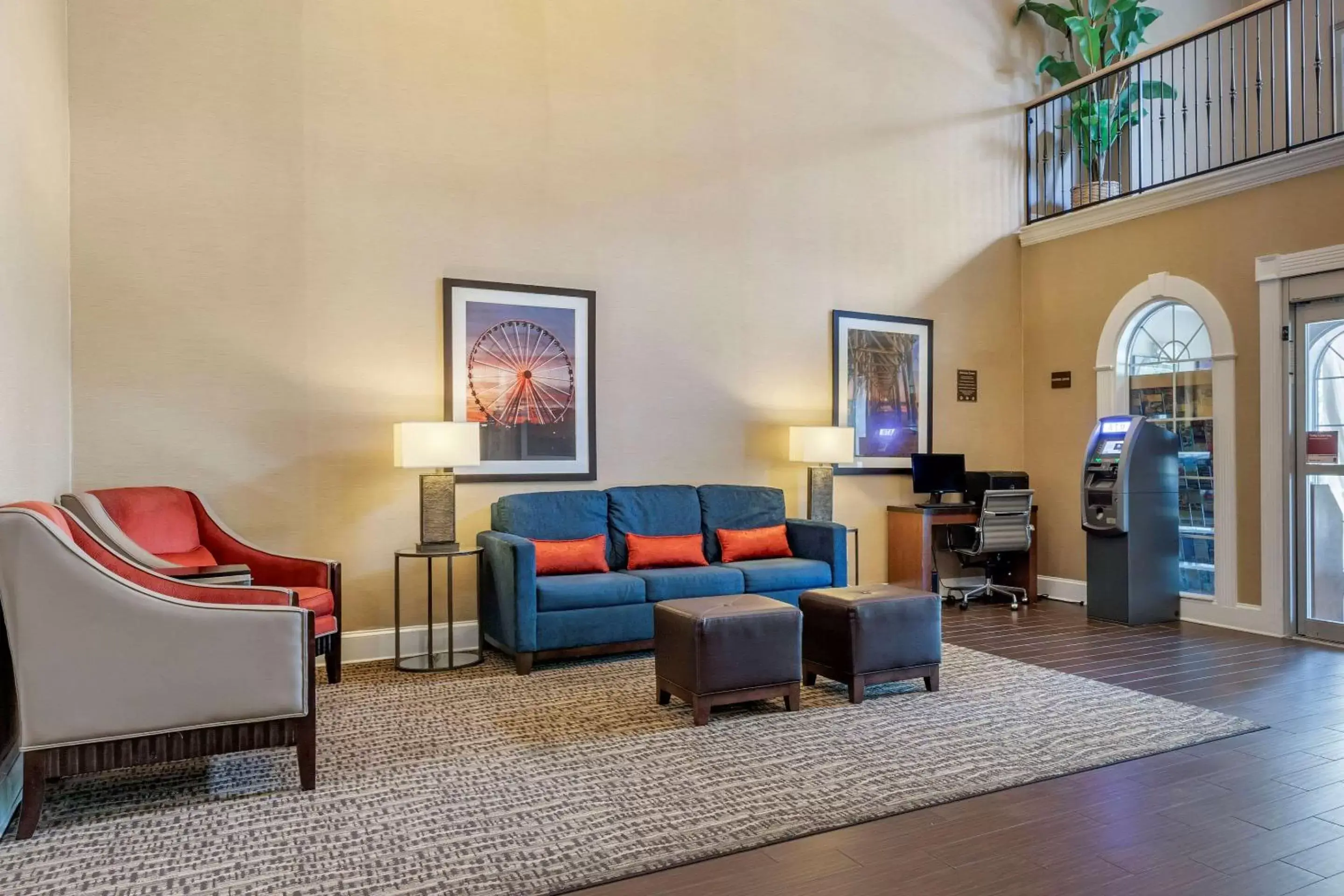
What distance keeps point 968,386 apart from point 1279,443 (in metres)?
2.34

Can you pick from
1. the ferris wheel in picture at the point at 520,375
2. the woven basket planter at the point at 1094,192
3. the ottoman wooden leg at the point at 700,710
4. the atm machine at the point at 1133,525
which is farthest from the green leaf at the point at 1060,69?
the ottoman wooden leg at the point at 700,710

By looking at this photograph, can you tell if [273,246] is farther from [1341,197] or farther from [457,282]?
[1341,197]

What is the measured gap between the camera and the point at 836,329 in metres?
6.80

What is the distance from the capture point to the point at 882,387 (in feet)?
23.1

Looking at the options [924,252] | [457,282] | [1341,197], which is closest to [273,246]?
[457,282]

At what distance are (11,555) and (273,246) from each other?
2732 mm

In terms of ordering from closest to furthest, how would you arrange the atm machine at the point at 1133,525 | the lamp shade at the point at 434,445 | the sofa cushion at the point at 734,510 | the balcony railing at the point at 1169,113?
the lamp shade at the point at 434,445 → the sofa cushion at the point at 734,510 → the atm machine at the point at 1133,525 → the balcony railing at the point at 1169,113

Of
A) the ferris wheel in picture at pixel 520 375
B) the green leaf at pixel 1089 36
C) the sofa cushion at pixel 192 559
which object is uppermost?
the green leaf at pixel 1089 36

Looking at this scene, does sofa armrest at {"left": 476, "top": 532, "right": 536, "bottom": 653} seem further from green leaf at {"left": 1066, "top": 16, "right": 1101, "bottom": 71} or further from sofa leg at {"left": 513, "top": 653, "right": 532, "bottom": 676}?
green leaf at {"left": 1066, "top": 16, "right": 1101, "bottom": 71}

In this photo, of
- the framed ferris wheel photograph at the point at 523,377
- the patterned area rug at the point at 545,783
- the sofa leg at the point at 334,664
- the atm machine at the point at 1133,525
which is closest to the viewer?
the patterned area rug at the point at 545,783

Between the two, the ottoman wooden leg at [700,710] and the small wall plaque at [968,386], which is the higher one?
the small wall plaque at [968,386]

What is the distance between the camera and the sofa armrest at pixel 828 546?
18.7ft

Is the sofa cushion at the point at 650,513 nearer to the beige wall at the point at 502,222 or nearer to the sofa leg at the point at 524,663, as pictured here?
the beige wall at the point at 502,222

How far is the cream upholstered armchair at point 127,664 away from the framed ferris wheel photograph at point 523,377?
250 centimetres
